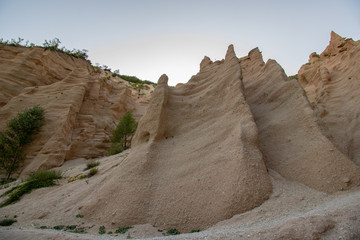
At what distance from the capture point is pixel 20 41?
82.0ft

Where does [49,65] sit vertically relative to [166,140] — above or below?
above

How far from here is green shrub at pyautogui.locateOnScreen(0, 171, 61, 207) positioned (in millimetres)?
8455

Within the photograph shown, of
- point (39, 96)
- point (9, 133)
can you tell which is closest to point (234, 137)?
point (9, 133)

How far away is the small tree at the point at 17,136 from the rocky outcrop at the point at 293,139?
1608 cm

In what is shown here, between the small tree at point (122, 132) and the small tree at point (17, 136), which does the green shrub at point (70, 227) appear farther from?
the small tree at point (17, 136)

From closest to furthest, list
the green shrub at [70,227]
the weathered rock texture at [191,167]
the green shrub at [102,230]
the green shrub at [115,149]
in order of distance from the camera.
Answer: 1. the weathered rock texture at [191,167]
2. the green shrub at [102,230]
3. the green shrub at [70,227]
4. the green shrub at [115,149]

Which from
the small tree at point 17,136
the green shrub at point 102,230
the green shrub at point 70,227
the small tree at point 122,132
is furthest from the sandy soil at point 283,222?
the small tree at point 122,132

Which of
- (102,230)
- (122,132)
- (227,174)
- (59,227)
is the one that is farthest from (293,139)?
(122,132)

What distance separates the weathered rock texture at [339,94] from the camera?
817 cm

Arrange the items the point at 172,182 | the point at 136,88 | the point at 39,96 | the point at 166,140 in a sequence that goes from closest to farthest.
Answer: the point at 172,182 < the point at 166,140 < the point at 39,96 < the point at 136,88

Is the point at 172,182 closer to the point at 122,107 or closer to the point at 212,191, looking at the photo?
the point at 212,191

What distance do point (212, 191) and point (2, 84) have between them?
901 inches

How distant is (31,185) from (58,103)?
10.3 meters

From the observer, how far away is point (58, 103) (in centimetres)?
1761
